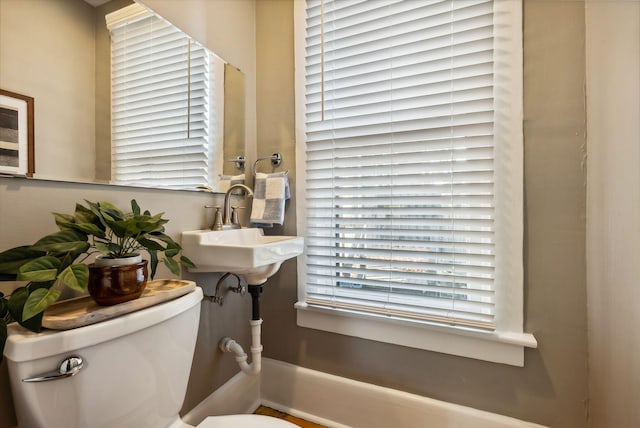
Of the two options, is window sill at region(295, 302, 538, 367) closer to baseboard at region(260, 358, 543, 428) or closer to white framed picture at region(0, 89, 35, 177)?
baseboard at region(260, 358, 543, 428)

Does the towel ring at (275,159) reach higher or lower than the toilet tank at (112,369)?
higher

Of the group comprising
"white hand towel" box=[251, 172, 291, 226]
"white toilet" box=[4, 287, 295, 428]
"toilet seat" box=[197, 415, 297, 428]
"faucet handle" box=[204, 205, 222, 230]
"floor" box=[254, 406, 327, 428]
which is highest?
"white hand towel" box=[251, 172, 291, 226]

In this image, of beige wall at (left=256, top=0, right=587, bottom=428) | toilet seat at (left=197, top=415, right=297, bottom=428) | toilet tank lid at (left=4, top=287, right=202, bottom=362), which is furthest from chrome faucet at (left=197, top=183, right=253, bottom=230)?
beige wall at (left=256, top=0, right=587, bottom=428)

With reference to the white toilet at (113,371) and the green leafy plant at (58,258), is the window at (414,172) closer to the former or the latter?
the white toilet at (113,371)

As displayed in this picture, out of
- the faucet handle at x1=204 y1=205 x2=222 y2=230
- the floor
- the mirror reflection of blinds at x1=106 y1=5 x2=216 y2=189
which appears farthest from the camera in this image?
the floor

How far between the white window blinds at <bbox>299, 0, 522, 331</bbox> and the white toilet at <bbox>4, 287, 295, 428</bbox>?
714 mm

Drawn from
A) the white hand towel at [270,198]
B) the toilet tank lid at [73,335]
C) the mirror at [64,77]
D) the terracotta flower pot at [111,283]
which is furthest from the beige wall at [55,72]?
the white hand towel at [270,198]

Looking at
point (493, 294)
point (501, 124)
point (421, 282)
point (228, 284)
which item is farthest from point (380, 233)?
point (228, 284)

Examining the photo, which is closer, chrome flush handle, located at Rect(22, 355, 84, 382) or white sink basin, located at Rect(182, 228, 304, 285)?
chrome flush handle, located at Rect(22, 355, 84, 382)

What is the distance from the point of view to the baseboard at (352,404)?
1.22 metres

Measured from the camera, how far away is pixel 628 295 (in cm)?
86

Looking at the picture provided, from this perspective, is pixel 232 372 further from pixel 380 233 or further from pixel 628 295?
pixel 628 295

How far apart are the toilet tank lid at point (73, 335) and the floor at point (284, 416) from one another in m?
1.06

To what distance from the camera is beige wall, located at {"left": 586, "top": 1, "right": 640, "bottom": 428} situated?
0.83 m
